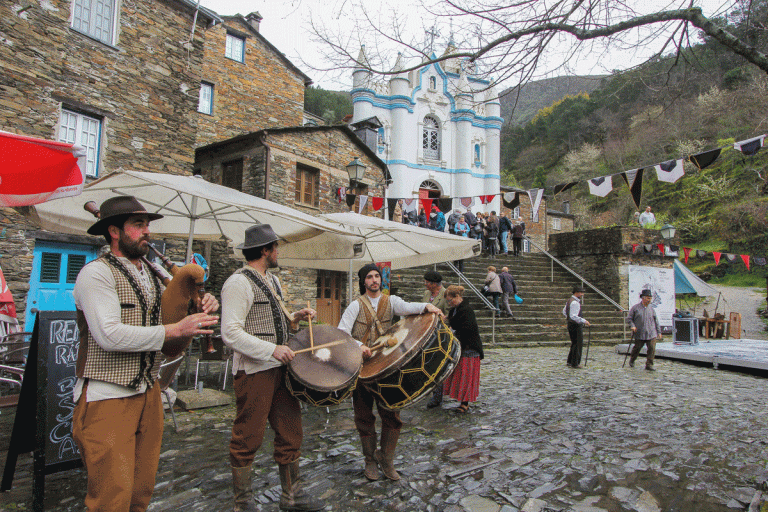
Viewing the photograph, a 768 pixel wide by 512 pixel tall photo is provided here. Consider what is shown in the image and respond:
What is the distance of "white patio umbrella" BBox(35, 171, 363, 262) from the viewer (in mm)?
4539

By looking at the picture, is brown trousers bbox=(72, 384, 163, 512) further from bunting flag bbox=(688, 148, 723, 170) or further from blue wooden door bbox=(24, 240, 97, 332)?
bunting flag bbox=(688, 148, 723, 170)

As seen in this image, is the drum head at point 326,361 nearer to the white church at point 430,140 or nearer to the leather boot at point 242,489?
the leather boot at point 242,489

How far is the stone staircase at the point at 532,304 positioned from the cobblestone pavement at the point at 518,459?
644cm

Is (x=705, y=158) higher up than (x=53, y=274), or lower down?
higher up

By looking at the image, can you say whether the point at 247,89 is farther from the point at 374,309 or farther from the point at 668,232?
the point at 374,309

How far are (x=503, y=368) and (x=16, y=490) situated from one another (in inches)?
300

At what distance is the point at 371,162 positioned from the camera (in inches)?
763

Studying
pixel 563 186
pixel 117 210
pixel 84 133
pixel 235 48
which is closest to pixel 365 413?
pixel 117 210

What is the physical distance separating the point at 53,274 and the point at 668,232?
1906 cm

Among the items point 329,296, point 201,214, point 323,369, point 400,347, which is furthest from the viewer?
point 329,296

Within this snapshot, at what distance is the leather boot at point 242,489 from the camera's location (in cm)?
297

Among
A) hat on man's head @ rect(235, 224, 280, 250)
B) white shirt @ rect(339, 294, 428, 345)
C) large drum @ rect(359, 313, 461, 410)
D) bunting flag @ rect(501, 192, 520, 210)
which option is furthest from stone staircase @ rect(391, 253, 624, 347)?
hat on man's head @ rect(235, 224, 280, 250)

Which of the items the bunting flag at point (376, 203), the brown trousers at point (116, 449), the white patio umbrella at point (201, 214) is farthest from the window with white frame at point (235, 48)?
the brown trousers at point (116, 449)

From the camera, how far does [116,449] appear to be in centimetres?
212
